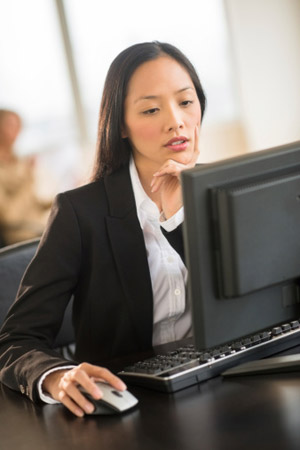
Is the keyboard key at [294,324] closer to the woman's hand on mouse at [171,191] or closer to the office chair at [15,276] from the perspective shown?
the woman's hand on mouse at [171,191]

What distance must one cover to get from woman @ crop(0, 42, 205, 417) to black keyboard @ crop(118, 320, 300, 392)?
379 mm

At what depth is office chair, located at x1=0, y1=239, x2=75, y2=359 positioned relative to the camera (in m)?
2.28

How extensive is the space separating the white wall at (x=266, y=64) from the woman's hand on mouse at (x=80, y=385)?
644 centimetres

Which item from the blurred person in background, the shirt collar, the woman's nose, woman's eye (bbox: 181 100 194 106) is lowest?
the blurred person in background

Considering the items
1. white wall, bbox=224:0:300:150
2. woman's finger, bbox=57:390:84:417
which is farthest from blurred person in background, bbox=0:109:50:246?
woman's finger, bbox=57:390:84:417

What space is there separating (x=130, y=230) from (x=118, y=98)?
382 mm

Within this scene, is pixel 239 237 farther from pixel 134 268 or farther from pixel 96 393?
pixel 134 268

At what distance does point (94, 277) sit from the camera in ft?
7.15

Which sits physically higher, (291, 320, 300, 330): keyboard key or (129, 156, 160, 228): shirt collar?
(129, 156, 160, 228): shirt collar

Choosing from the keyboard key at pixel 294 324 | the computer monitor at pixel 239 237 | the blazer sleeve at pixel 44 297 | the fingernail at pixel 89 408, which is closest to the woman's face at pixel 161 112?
the blazer sleeve at pixel 44 297

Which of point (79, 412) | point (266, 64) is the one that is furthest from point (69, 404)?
point (266, 64)

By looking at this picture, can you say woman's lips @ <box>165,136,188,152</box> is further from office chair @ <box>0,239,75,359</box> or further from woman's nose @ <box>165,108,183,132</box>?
office chair @ <box>0,239,75,359</box>

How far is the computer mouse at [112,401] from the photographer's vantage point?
1.54 m

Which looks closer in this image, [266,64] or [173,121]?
[173,121]
